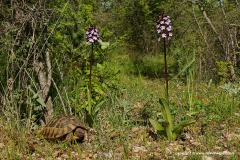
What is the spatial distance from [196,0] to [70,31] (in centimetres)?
514

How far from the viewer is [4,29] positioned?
5039 millimetres

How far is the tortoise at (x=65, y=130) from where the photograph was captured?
4.39 meters

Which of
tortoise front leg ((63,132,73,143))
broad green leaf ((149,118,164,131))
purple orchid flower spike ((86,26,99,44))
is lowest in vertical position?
tortoise front leg ((63,132,73,143))

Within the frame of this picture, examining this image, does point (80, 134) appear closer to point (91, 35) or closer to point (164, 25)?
point (91, 35)

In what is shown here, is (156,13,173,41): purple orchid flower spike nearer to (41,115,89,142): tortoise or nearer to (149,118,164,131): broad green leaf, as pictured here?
(149,118,164,131): broad green leaf

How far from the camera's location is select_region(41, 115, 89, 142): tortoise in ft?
14.4

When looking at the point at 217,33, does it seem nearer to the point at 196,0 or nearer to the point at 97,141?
the point at 196,0

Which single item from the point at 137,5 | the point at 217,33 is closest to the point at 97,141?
the point at 217,33

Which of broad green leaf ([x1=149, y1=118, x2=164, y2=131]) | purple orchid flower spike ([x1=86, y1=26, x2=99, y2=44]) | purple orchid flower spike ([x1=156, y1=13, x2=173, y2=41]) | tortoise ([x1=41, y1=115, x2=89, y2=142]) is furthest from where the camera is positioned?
purple orchid flower spike ([x1=86, y1=26, x2=99, y2=44])

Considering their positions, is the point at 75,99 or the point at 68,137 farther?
the point at 75,99

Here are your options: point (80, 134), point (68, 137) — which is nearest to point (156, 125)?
point (80, 134)

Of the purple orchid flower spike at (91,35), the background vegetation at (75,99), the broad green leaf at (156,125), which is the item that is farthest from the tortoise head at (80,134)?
the purple orchid flower spike at (91,35)

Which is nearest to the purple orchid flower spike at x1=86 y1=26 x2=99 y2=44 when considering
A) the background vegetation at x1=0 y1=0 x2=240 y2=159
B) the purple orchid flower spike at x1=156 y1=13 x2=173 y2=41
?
the background vegetation at x1=0 y1=0 x2=240 y2=159

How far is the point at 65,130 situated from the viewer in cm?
439
